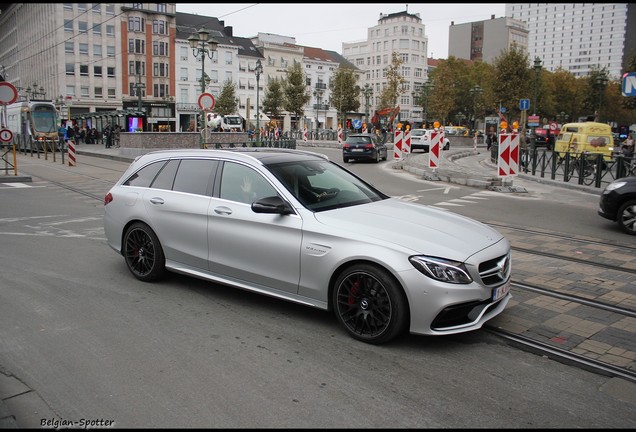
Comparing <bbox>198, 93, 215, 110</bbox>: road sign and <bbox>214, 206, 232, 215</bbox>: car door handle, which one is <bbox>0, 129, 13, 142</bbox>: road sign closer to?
<bbox>198, 93, 215, 110</bbox>: road sign

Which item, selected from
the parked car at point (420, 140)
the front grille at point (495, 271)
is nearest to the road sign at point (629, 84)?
the front grille at point (495, 271)

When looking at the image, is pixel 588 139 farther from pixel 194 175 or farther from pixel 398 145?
pixel 194 175

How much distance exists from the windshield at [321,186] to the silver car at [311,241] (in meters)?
0.02

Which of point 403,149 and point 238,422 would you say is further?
point 403,149

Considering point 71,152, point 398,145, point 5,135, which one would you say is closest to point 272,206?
point 5,135

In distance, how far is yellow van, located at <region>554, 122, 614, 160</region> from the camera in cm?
2627

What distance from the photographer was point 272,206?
16.3 ft

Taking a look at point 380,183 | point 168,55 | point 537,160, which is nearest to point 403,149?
point 537,160

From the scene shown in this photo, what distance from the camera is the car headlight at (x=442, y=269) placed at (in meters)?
4.25

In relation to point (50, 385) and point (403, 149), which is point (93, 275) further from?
point (403, 149)

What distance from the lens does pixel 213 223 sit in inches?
217

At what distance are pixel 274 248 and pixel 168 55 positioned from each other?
3075 inches

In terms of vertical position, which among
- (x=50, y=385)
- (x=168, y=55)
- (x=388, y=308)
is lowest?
(x=50, y=385)

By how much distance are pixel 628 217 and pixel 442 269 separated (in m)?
7.29
